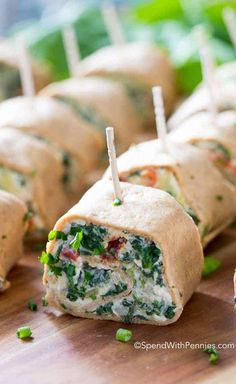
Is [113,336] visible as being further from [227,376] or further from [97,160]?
[97,160]

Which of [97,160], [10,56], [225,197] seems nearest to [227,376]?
[225,197]

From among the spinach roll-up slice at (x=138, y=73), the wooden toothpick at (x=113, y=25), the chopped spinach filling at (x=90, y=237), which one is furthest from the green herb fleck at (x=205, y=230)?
the wooden toothpick at (x=113, y=25)

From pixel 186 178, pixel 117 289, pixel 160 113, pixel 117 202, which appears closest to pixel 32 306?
pixel 117 289

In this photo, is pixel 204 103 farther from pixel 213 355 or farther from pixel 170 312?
pixel 213 355

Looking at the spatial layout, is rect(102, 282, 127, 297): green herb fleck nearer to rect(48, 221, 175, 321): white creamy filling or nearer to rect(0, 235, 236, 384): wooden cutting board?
rect(48, 221, 175, 321): white creamy filling

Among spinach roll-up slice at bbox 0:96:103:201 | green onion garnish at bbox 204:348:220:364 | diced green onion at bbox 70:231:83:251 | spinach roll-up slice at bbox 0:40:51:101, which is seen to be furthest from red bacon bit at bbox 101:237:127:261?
spinach roll-up slice at bbox 0:40:51:101

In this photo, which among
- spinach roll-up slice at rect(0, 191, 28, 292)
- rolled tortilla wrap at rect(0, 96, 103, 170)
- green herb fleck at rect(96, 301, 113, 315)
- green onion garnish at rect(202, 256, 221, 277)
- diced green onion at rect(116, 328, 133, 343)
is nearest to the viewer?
diced green onion at rect(116, 328, 133, 343)
